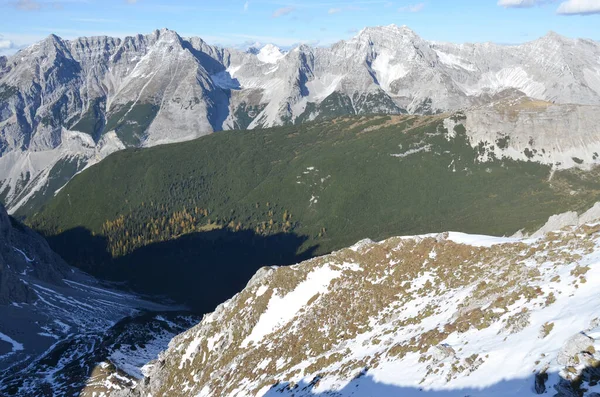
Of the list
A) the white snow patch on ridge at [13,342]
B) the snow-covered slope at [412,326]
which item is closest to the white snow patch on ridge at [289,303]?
the snow-covered slope at [412,326]

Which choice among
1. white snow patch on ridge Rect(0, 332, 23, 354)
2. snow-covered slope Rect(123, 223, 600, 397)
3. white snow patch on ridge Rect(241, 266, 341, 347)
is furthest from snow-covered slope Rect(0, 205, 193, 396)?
white snow patch on ridge Rect(241, 266, 341, 347)

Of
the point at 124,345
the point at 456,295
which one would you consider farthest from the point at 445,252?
the point at 124,345

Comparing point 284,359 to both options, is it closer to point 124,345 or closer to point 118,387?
point 118,387

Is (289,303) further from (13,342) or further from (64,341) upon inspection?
(13,342)

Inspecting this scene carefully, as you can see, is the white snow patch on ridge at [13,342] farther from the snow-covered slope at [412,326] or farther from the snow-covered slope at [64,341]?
the snow-covered slope at [412,326]

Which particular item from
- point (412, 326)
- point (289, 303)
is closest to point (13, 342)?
point (289, 303)

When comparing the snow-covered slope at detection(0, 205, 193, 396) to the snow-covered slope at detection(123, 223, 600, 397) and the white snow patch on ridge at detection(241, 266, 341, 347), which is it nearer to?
the snow-covered slope at detection(123, 223, 600, 397)

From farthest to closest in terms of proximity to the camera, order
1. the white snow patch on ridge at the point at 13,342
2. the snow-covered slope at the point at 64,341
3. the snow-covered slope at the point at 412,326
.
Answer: the white snow patch on ridge at the point at 13,342, the snow-covered slope at the point at 64,341, the snow-covered slope at the point at 412,326
